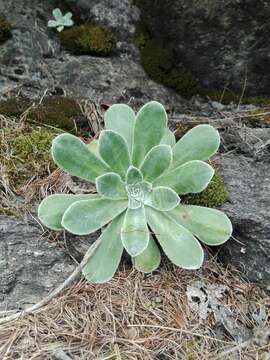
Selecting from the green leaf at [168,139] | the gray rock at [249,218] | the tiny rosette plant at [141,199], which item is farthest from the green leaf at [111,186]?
the gray rock at [249,218]

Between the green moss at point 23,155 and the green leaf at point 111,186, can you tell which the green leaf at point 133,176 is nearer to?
the green leaf at point 111,186

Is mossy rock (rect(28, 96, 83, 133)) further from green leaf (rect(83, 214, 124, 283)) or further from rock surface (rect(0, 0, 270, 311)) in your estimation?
green leaf (rect(83, 214, 124, 283))

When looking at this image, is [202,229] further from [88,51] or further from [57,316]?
[88,51]

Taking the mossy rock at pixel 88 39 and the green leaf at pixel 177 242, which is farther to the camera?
the mossy rock at pixel 88 39

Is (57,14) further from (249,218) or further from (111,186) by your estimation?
(249,218)

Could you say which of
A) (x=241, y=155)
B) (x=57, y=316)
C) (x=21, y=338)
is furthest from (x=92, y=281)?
(x=241, y=155)
